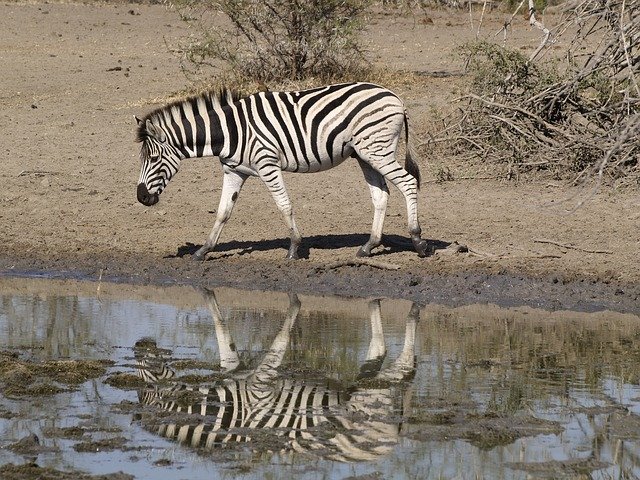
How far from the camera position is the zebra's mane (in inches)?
A: 412

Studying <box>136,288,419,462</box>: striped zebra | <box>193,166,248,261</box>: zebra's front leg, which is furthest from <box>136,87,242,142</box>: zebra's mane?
<box>136,288,419,462</box>: striped zebra

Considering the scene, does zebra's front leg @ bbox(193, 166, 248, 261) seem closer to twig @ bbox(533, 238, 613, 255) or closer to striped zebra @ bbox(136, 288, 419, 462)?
twig @ bbox(533, 238, 613, 255)

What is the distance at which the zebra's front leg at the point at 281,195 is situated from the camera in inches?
411

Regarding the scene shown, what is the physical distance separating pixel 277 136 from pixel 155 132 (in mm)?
1099

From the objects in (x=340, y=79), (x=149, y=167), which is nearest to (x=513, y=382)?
(x=149, y=167)

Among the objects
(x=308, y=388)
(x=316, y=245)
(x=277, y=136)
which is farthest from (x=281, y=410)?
(x=316, y=245)

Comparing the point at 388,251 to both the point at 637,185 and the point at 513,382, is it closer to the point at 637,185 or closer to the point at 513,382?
the point at 637,185

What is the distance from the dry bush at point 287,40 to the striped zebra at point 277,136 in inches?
243

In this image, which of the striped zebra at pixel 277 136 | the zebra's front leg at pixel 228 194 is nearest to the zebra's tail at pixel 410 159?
the striped zebra at pixel 277 136

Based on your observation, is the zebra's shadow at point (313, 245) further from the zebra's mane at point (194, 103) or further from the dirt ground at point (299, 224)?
the zebra's mane at point (194, 103)

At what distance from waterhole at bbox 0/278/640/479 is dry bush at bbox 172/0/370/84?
7.46 metres

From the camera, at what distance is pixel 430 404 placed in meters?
6.72

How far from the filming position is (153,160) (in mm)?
10562

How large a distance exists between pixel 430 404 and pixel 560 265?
165 inches
